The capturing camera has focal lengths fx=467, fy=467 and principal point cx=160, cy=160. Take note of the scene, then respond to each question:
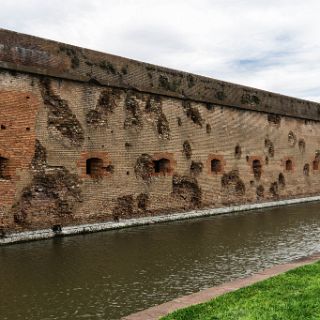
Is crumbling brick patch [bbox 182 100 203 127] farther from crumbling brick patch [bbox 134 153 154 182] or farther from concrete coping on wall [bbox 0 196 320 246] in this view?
concrete coping on wall [bbox 0 196 320 246]

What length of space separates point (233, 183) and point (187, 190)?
2440mm

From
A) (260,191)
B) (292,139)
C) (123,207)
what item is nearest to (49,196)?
(123,207)

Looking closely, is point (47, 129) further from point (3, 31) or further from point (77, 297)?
point (77, 297)

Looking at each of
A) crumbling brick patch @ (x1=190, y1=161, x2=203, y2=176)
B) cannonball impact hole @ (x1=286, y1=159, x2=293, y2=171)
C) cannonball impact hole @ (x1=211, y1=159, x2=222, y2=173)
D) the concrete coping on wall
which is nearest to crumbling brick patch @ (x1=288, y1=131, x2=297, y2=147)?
cannonball impact hole @ (x1=286, y1=159, x2=293, y2=171)

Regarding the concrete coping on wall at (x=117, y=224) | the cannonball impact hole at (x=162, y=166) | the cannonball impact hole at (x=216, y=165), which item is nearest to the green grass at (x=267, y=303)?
the concrete coping on wall at (x=117, y=224)

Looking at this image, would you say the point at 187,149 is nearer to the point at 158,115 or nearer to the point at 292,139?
the point at 158,115

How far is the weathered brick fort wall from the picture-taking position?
9336 millimetres

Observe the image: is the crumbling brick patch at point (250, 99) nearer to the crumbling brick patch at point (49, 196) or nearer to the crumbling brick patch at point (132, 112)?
the crumbling brick patch at point (132, 112)

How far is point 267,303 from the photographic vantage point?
4.18 meters

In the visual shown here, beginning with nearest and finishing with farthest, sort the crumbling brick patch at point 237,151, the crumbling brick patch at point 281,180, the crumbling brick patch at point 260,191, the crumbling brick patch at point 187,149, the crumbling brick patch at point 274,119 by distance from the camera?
the crumbling brick patch at point 187,149 < the crumbling brick patch at point 237,151 < the crumbling brick patch at point 260,191 < the crumbling brick patch at point 274,119 < the crumbling brick patch at point 281,180

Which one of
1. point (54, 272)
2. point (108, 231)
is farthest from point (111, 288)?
point (108, 231)

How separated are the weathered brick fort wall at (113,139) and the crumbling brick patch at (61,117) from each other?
0.02 meters

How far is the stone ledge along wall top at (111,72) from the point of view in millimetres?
9467

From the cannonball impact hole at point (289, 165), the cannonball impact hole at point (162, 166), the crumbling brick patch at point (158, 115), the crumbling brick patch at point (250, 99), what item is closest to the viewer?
the crumbling brick patch at point (158, 115)
